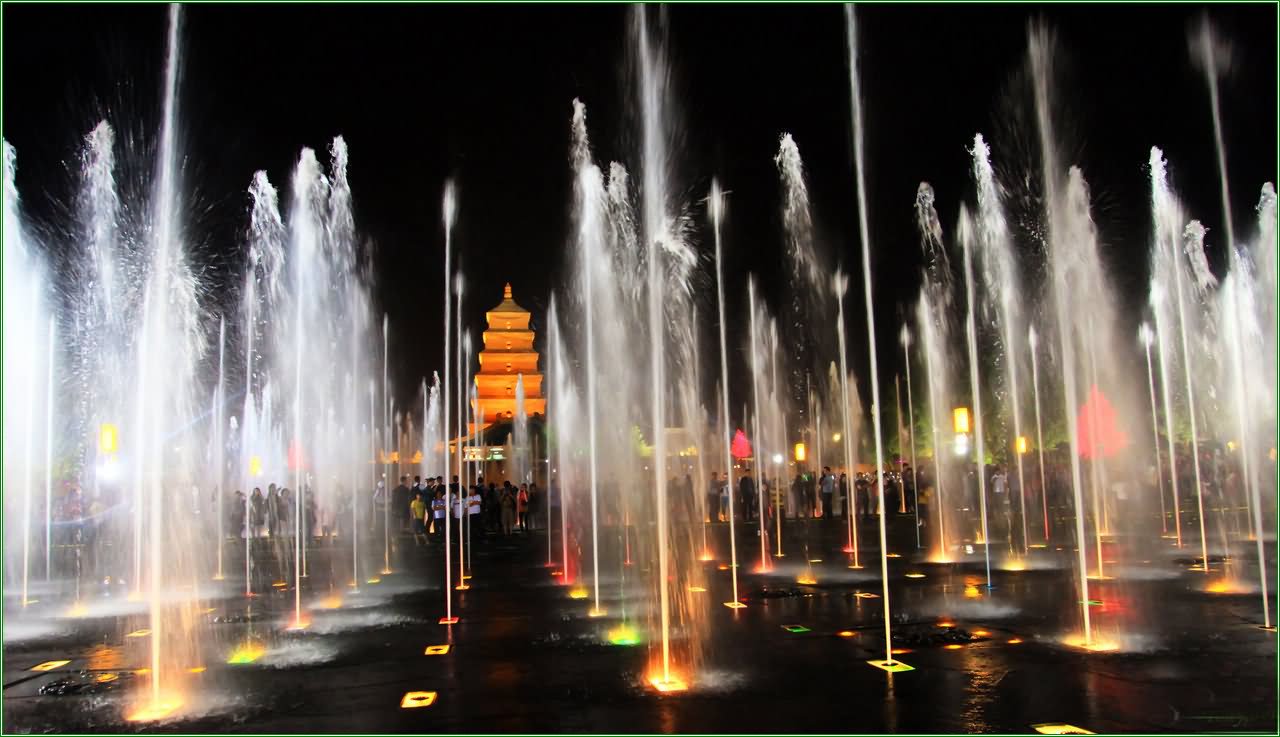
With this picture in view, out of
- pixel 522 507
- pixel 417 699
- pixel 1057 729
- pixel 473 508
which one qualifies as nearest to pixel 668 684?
pixel 417 699

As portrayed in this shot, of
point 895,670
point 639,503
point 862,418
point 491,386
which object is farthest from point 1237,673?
point 491,386

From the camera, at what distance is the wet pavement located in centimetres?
577

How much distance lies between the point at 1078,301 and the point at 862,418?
27.6 m

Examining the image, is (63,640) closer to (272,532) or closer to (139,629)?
(139,629)

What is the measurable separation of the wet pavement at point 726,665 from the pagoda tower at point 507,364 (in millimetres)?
63312

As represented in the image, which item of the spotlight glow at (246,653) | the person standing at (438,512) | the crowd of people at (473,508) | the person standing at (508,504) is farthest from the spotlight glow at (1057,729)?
the person standing at (508,504)

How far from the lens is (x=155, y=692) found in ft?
21.7

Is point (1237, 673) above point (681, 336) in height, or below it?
below

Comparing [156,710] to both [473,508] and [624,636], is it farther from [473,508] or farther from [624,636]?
[473,508]

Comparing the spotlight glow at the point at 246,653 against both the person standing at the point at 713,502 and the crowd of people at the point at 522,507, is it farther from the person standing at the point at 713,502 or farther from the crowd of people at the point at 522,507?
the person standing at the point at 713,502

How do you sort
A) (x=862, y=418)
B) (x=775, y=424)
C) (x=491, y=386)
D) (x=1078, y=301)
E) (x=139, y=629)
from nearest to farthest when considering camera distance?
(x=139, y=629) < (x=1078, y=301) < (x=775, y=424) < (x=862, y=418) < (x=491, y=386)

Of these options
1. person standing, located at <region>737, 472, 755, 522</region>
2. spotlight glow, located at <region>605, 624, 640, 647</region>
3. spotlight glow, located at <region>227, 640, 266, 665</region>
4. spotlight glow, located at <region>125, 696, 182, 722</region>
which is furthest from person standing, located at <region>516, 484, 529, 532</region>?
spotlight glow, located at <region>125, 696, 182, 722</region>

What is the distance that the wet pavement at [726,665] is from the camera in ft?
18.9

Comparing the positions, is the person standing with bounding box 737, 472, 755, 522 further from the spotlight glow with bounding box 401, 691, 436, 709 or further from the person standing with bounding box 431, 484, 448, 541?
the spotlight glow with bounding box 401, 691, 436, 709
